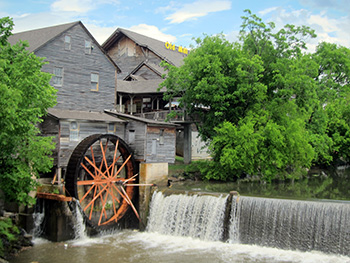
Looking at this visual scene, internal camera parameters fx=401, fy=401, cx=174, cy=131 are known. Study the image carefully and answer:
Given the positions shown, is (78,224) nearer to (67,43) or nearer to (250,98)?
(67,43)

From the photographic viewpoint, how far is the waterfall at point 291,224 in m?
15.1

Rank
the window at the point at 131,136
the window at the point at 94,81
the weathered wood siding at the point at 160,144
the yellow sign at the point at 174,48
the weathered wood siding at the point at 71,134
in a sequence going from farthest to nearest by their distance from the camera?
1. the yellow sign at the point at 174,48
2. the window at the point at 94,81
3. the window at the point at 131,136
4. the weathered wood siding at the point at 160,144
5. the weathered wood siding at the point at 71,134

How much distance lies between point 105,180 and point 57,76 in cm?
630

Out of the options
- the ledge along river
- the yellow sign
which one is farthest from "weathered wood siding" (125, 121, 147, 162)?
the yellow sign

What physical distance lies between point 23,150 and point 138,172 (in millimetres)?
9043

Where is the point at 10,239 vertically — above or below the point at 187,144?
below

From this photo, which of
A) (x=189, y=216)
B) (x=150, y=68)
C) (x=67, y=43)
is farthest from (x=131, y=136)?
(x=150, y=68)

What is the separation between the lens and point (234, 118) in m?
28.3

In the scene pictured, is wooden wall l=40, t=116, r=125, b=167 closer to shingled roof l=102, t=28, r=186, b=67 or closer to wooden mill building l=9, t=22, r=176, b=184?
wooden mill building l=9, t=22, r=176, b=184

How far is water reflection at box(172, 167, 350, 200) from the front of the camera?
2292 centimetres

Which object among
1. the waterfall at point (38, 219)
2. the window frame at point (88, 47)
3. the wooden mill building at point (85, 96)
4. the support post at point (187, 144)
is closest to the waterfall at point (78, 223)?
the waterfall at point (38, 219)

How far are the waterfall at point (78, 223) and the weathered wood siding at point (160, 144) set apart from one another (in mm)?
5312

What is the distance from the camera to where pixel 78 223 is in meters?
18.7

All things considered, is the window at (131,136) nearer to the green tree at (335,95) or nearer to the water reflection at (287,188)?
the water reflection at (287,188)
